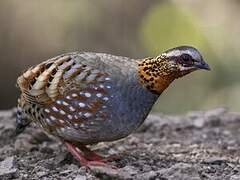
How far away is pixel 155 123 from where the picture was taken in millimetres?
8344

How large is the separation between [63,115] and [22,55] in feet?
33.5

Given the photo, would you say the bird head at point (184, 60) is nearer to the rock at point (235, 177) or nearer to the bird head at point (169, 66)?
the bird head at point (169, 66)

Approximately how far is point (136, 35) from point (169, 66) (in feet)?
34.5

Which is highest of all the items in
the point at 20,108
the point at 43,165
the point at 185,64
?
the point at 185,64

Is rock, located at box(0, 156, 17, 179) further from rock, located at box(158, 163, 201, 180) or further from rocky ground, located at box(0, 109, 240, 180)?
rock, located at box(158, 163, 201, 180)

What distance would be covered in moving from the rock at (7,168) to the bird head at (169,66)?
1.43m

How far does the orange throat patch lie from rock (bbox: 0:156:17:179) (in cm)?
143

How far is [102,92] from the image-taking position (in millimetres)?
6012

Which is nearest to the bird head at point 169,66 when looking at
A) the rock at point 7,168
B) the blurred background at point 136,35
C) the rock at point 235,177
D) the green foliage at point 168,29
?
the rock at point 235,177

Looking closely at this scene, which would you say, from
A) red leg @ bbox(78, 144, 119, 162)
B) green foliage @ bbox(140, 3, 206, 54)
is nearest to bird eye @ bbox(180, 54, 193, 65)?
red leg @ bbox(78, 144, 119, 162)

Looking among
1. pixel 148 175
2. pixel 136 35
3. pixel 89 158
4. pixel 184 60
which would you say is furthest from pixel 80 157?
pixel 136 35

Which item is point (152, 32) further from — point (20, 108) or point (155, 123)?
point (20, 108)

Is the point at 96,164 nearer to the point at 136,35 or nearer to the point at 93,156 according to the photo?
the point at 93,156

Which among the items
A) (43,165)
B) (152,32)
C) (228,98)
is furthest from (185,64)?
(152,32)
